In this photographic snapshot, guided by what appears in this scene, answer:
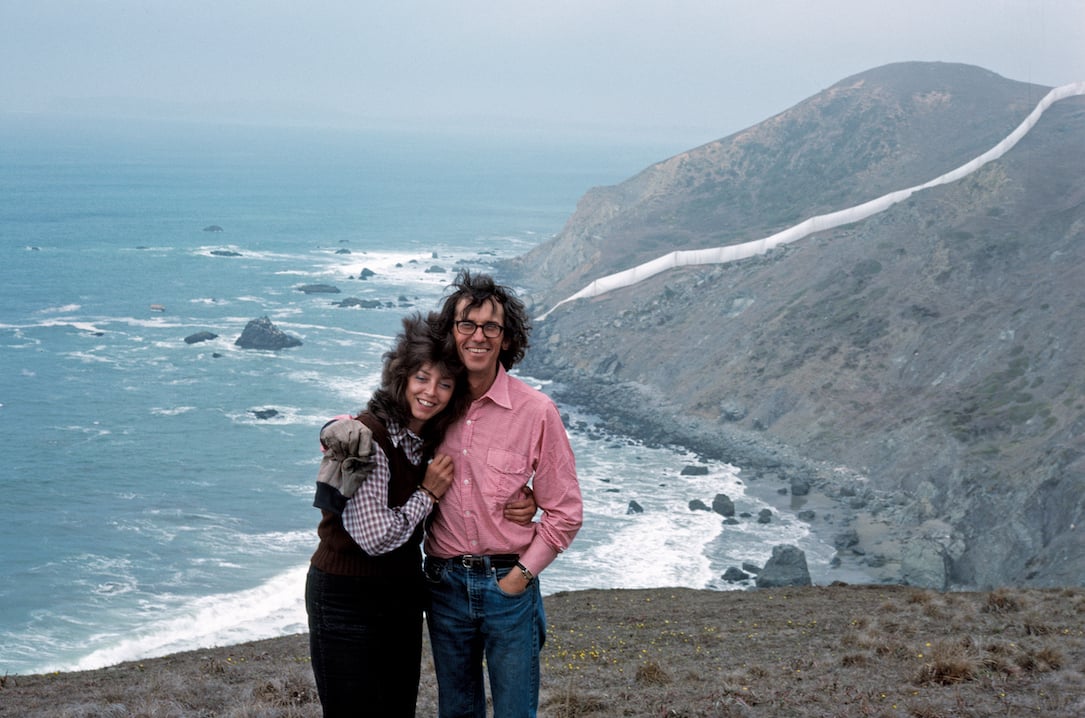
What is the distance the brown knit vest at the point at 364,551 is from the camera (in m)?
4.27

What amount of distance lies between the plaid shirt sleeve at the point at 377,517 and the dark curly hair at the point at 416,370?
0.70 feet

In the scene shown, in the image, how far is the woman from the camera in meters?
4.20

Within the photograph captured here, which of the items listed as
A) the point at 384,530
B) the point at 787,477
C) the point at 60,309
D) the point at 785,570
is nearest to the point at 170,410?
the point at 60,309

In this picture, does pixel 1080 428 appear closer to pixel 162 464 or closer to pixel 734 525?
pixel 734 525


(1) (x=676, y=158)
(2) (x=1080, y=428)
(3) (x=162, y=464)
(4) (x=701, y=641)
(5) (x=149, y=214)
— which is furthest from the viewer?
(5) (x=149, y=214)

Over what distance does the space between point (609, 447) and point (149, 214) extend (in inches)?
4436

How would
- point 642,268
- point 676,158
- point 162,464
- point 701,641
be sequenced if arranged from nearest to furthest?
point 701,641 < point 162,464 < point 642,268 < point 676,158

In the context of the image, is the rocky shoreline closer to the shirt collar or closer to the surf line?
the surf line

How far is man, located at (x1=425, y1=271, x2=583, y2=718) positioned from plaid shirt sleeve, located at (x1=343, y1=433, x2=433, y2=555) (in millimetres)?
333

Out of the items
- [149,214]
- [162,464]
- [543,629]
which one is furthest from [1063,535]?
[149,214]

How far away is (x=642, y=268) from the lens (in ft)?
249

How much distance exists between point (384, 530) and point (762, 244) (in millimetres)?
71586

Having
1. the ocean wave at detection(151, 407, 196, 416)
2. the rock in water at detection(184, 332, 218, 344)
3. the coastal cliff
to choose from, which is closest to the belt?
the coastal cliff

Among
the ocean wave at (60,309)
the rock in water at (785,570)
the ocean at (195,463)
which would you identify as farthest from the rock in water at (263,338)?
the rock in water at (785,570)
